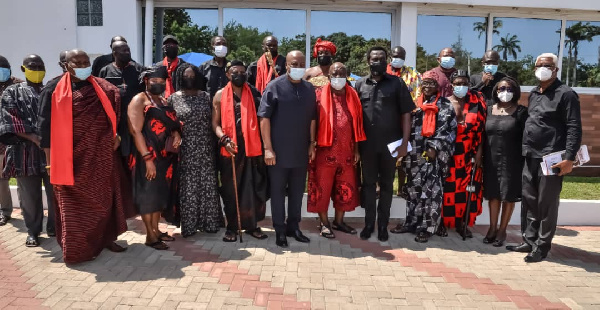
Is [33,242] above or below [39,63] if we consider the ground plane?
below

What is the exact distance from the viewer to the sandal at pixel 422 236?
16.4 feet

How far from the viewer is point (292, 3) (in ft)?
26.7

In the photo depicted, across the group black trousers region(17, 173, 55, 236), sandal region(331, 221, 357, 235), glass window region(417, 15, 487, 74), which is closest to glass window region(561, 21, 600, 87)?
glass window region(417, 15, 487, 74)

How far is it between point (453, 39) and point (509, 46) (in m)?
1.13

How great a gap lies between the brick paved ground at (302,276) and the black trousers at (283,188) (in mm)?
335

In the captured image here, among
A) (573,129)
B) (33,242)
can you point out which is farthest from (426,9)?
(33,242)

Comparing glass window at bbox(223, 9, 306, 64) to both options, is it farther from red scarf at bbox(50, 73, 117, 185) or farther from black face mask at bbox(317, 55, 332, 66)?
red scarf at bbox(50, 73, 117, 185)

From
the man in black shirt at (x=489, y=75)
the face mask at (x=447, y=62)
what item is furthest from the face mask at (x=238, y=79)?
the man in black shirt at (x=489, y=75)

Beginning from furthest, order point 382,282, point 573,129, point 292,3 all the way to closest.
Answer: point 292,3
point 573,129
point 382,282

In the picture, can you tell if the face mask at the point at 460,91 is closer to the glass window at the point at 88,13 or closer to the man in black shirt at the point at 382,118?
the man in black shirt at the point at 382,118

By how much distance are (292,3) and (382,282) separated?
5.82m

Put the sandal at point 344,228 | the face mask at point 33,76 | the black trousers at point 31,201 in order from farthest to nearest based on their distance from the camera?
the sandal at point 344,228
the black trousers at point 31,201
the face mask at point 33,76

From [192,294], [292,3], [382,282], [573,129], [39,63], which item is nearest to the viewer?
[192,294]

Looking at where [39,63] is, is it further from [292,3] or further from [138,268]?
[292,3]
